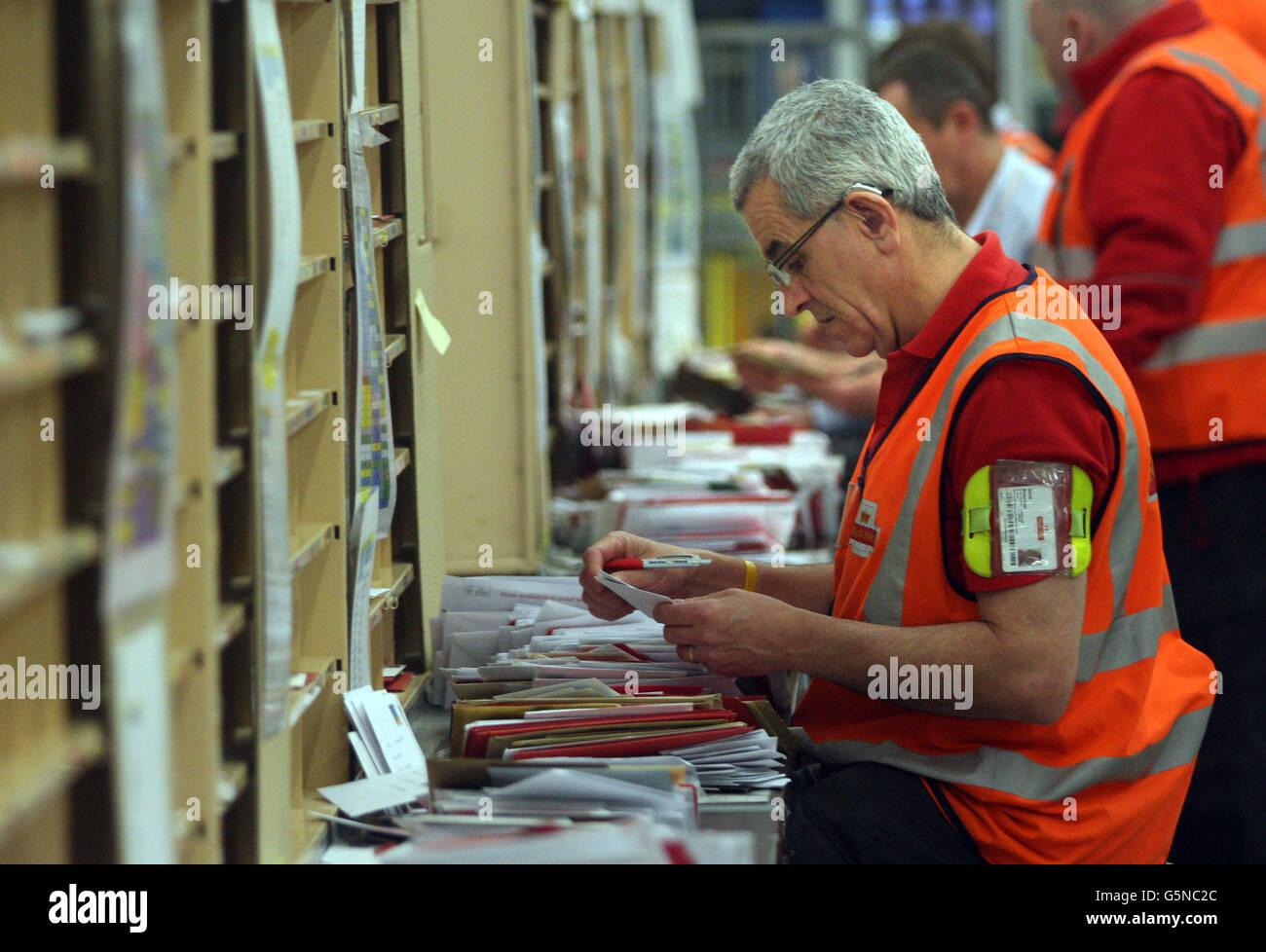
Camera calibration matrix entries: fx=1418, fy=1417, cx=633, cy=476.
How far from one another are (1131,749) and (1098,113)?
66.1 inches

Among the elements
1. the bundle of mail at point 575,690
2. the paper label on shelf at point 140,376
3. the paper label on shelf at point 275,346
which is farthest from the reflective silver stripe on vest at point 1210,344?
the paper label on shelf at point 140,376

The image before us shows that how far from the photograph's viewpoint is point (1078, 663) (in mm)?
1842

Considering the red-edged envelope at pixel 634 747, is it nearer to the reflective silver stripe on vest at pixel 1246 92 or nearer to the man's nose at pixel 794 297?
the man's nose at pixel 794 297

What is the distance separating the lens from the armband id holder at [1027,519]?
1706 millimetres

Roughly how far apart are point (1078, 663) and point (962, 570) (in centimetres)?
20

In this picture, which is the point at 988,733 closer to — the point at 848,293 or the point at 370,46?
the point at 848,293

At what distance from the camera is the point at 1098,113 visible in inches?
120

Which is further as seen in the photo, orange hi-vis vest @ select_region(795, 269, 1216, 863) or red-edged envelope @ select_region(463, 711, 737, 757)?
orange hi-vis vest @ select_region(795, 269, 1216, 863)

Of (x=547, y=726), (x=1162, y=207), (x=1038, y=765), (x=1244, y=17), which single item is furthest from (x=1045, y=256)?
(x=547, y=726)

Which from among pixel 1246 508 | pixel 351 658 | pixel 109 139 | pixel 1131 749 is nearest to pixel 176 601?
pixel 109 139

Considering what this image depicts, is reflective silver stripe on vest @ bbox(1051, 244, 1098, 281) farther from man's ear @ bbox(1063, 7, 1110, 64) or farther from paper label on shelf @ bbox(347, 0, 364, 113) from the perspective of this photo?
paper label on shelf @ bbox(347, 0, 364, 113)

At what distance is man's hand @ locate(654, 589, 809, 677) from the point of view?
1.89 metres

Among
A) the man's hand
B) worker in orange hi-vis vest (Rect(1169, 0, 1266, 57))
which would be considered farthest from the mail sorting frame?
worker in orange hi-vis vest (Rect(1169, 0, 1266, 57))

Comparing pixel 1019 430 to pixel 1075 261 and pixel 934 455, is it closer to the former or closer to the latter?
pixel 934 455
